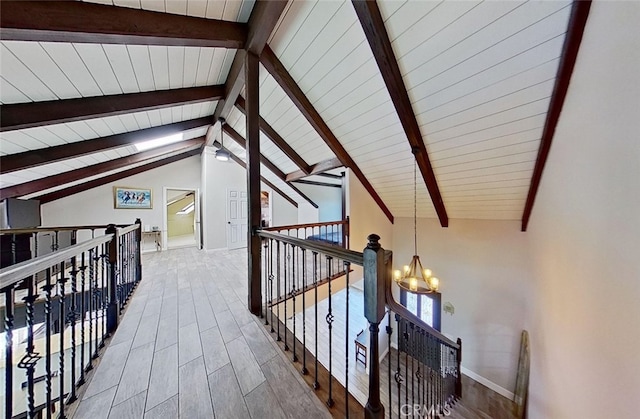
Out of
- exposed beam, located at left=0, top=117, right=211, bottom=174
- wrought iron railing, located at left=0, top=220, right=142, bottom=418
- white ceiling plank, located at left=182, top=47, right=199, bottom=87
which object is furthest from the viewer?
exposed beam, located at left=0, top=117, right=211, bottom=174

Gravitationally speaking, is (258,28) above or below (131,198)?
above

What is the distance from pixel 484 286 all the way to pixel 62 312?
5.55 metres

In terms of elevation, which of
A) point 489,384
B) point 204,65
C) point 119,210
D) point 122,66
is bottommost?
point 489,384

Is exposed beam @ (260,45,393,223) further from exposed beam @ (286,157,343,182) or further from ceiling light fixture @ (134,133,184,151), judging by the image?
A: ceiling light fixture @ (134,133,184,151)

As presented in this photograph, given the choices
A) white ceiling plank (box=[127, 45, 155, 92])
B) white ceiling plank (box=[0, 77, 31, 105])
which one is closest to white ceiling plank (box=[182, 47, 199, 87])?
white ceiling plank (box=[127, 45, 155, 92])

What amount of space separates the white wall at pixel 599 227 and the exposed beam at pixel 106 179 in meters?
7.32

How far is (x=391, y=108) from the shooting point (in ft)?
9.55

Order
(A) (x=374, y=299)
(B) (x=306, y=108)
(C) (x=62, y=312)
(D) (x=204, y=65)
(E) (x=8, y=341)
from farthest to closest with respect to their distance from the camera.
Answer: (B) (x=306, y=108) → (D) (x=204, y=65) → (C) (x=62, y=312) → (A) (x=374, y=299) → (E) (x=8, y=341)

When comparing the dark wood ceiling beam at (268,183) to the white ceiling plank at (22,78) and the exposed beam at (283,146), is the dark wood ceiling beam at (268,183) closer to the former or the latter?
the exposed beam at (283,146)

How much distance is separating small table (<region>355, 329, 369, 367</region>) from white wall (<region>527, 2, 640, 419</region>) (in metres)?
2.49

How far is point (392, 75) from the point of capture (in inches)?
96.1

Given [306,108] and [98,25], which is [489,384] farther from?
[98,25]

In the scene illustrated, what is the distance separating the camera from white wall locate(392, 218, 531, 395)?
3.97m

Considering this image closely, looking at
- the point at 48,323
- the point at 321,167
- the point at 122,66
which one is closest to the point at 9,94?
the point at 122,66
